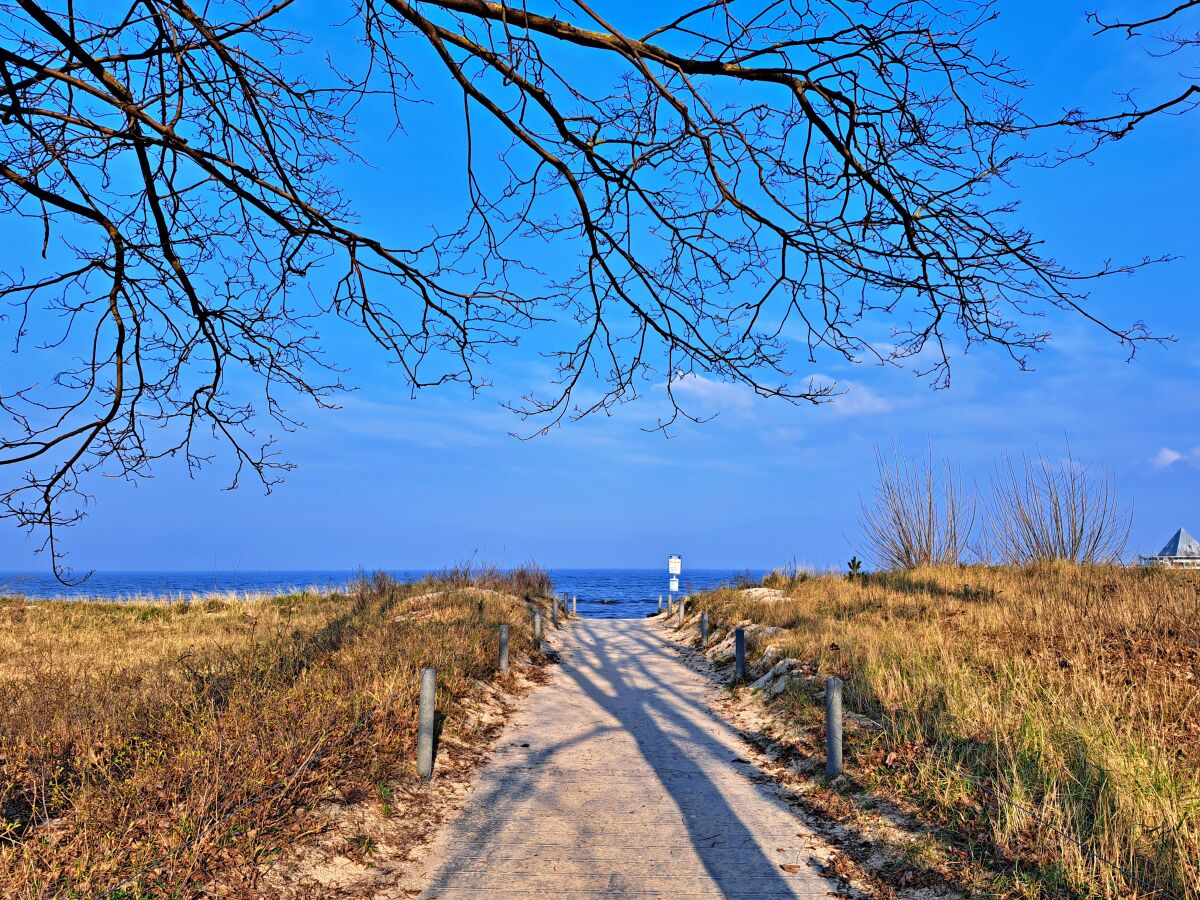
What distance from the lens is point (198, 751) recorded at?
5.37 metres

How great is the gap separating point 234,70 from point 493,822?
6.18 m

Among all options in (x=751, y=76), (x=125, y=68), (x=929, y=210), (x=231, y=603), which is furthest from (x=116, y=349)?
(x=231, y=603)

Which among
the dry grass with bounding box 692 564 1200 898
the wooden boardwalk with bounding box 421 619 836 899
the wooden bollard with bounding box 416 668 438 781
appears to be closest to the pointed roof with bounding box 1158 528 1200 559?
the dry grass with bounding box 692 564 1200 898

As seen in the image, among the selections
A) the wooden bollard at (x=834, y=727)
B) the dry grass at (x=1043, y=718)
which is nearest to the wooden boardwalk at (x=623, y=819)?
the wooden bollard at (x=834, y=727)

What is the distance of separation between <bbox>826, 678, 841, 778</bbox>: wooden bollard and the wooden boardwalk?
0.70 meters

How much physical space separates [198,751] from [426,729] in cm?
242

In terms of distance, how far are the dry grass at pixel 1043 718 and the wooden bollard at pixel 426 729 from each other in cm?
429

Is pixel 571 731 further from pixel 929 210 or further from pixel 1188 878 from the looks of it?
pixel 929 210

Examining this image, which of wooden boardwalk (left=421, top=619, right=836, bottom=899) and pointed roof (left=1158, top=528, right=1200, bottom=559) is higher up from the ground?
pointed roof (left=1158, top=528, right=1200, bottom=559)

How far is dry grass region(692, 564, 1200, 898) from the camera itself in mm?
4879

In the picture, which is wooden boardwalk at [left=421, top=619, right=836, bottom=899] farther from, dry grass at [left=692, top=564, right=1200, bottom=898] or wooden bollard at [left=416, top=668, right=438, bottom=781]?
dry grass at [left=692, top=564, right=1200, bottom=898]

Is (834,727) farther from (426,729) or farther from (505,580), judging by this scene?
(505,580)

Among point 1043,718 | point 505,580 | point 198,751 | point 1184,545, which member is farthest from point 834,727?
point 1184,545

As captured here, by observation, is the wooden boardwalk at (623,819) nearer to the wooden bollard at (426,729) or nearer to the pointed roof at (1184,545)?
the wooden bollard at (426,729)
